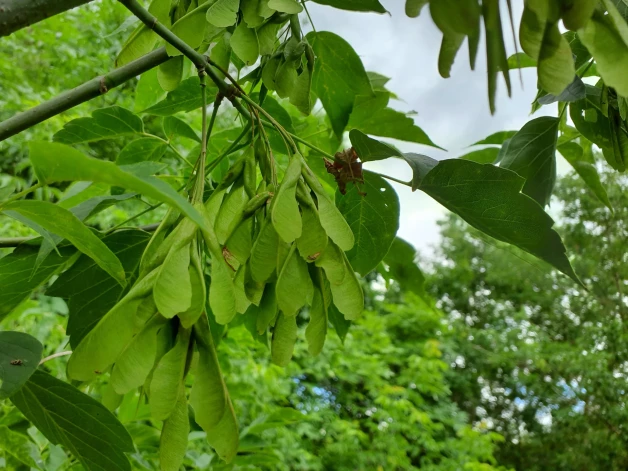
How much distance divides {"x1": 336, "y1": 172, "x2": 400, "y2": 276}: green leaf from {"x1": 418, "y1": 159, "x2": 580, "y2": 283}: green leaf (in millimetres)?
98

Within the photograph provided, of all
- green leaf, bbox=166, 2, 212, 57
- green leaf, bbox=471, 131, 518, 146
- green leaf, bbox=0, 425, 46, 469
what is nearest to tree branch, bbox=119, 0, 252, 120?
green leaf, bbox=166, 2, 212, 57

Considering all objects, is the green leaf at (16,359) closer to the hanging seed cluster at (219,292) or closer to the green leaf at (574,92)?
the hanging seed cluster at (219,292)

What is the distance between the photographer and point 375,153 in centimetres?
41

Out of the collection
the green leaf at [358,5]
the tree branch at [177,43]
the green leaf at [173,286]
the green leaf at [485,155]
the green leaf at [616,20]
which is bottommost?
the green leaf at [173,286]

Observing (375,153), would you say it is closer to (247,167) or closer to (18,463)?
(247,167)

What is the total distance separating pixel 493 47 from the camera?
21 cm

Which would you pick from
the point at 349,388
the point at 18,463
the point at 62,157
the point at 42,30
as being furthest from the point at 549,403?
Answer: the point at 62,157

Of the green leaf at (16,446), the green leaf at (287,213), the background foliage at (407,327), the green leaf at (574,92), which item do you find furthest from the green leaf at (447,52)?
Result: the green leaf at (16,446)

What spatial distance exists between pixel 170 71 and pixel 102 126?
6.5 inches

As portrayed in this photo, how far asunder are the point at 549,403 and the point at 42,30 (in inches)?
204

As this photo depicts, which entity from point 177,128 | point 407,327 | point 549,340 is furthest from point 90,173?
point 549,340

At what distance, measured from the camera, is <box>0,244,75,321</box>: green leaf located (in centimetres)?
44

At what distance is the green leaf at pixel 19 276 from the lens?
0.44m

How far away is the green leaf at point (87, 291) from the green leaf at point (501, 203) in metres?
0.25
